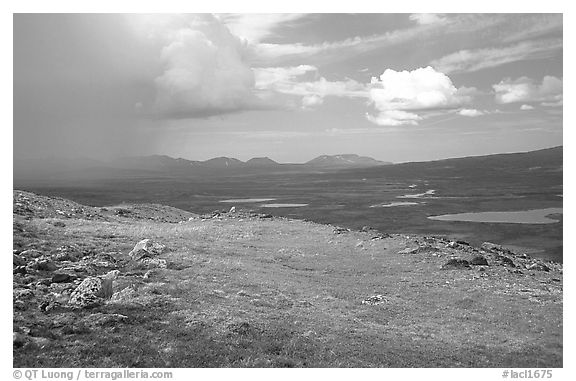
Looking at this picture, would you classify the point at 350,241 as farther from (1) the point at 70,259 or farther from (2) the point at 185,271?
(1) the point at 70,259

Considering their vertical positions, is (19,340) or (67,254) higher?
(67,254)

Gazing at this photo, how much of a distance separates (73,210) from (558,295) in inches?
2122

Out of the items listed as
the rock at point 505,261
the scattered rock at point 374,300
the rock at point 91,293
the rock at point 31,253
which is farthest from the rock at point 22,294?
the rock at point 505,261

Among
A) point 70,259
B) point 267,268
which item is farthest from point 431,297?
point 70,259

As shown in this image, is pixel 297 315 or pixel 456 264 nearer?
pixel 297 315

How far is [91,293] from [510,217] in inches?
3702

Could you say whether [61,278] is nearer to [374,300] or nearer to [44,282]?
[44,282]

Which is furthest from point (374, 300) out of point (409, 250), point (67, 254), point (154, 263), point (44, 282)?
point (67, 254)

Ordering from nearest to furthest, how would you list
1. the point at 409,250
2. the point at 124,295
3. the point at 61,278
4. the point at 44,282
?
the point at 124,295 → the point at 44,282 → the point at 61,278 → the point at 409,250

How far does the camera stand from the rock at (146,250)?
29.8 meters

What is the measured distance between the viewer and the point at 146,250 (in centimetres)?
3056

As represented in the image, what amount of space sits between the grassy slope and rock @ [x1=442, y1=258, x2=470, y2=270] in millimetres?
1122

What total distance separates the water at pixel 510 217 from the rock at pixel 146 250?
78.0m

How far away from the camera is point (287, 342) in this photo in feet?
64.8
